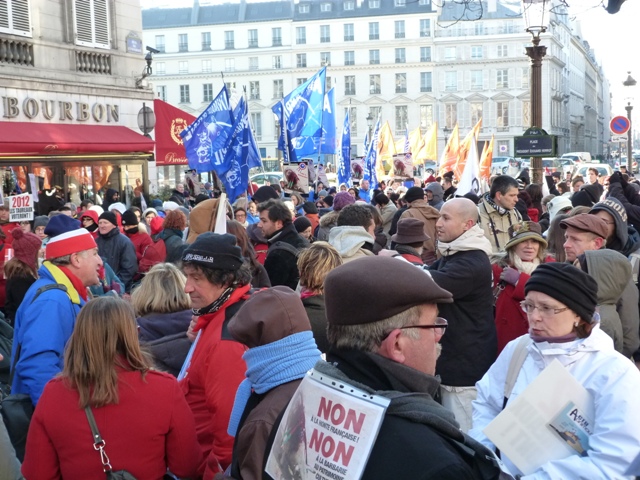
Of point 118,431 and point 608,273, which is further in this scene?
point 608,273

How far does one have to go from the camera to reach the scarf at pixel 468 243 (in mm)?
5027

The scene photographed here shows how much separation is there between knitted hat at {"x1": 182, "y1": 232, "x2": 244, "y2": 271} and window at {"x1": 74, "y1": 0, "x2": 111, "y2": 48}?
17224 millimetres

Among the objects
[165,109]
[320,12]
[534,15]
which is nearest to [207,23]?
[320,12]

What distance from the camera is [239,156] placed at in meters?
12.2

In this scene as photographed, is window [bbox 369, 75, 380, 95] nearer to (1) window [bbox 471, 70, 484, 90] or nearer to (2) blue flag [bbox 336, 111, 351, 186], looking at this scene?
(1) window [bbox 471, 70, 484, 90]

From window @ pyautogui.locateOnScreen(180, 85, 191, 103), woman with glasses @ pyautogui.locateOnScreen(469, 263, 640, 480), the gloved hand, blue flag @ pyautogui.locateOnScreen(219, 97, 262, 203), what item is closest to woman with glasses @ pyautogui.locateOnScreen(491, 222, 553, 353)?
the gloved hand

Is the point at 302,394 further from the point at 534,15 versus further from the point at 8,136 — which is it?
the point at 8,136

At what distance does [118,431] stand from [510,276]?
2943mm

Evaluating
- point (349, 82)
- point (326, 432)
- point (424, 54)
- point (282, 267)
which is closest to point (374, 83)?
point (349, 82)

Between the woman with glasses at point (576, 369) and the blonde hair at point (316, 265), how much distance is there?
75.0 inches

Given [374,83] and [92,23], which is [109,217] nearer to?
[92,23]

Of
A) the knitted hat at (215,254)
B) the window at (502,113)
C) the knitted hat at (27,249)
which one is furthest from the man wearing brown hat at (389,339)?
the window at (502,113)

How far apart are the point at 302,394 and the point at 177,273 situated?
8.85 feet

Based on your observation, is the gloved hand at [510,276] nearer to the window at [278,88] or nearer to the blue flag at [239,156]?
the blue flag at [239,156]
